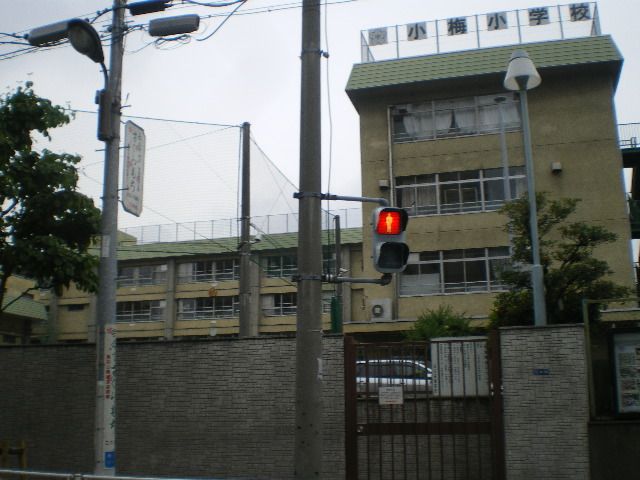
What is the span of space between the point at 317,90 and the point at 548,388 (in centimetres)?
607

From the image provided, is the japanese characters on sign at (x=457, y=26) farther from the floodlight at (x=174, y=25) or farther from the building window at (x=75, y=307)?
the building window at (x=75, y=307)

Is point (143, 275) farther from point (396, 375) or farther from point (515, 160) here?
point (396, 375)

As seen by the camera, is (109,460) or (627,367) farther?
(627,367)

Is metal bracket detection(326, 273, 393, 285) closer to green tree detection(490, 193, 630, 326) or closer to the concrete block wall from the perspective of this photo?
the concrete block wall


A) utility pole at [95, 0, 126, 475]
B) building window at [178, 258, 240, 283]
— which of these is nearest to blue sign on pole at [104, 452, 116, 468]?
utility pole at [95, 0, 126, 475]

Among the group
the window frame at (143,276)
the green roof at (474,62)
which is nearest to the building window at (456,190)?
the green roof at (474,62)

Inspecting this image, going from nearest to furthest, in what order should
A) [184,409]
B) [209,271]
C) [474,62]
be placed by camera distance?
[184,409], [474,62], [209,271]

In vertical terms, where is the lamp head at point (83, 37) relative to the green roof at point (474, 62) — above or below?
below

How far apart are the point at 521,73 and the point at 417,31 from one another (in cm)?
1963

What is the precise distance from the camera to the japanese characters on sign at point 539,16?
30203mm

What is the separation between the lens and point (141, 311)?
56.1 metres

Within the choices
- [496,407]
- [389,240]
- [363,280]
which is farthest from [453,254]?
[389,240]

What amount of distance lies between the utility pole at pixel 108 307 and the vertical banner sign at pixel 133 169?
1.46 ft

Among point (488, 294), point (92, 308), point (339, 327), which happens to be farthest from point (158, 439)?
point (92, 308)
